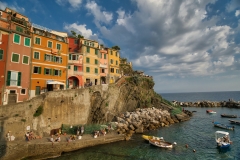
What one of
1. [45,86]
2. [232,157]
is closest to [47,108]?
[45,86]

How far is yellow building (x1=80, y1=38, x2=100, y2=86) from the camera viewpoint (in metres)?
38.9

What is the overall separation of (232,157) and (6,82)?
3946 centimetres

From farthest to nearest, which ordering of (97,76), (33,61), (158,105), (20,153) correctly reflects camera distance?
(158,105) → (97,76) → (33,61) → (20,153)

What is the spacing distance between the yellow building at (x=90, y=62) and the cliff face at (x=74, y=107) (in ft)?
17.6

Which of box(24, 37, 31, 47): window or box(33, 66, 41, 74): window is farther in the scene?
box(33, 66, 41, 74): window

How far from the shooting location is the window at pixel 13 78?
24812 mm

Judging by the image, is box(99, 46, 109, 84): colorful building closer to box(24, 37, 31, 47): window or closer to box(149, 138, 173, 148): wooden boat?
box(24, 37, 31, 47): window

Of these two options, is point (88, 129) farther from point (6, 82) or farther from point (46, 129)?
point (6, 82)

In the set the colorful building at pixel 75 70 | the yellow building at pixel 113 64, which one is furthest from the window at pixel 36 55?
the yellow building at pixel 113 64

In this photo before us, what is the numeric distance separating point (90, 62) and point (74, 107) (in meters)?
14.6

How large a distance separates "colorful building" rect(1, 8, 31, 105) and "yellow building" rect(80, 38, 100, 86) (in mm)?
13575

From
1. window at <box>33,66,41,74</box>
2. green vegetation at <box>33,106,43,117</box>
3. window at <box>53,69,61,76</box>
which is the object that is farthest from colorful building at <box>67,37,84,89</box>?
green vegetation at <box>33,106,43,117</box>

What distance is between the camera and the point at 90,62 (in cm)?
4025

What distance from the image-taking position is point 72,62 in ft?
121
